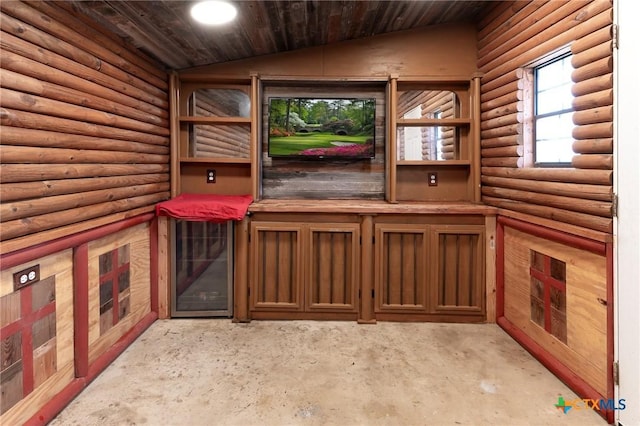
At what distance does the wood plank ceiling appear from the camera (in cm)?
239

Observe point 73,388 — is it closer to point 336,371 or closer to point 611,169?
point 336,371

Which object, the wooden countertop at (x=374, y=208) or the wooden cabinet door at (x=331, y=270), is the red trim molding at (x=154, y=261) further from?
the wooden cabinet door at (x=331, y=270)

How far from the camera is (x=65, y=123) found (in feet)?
7.00

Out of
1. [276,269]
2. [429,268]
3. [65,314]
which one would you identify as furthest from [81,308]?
[429,268]

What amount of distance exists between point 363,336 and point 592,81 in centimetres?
236

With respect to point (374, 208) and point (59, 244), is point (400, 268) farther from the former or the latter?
point (59, 244)

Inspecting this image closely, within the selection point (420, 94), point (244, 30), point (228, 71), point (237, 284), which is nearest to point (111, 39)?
point (244, 30)

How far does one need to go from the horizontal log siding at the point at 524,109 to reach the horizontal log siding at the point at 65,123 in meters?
3.03

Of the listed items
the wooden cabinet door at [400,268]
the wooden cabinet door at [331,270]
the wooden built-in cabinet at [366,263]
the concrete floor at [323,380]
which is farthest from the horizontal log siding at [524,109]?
the wooden cabinet door at [331,270]

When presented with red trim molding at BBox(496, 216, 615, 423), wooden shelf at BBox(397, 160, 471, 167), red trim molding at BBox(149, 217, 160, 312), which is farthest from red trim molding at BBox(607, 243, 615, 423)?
red trim molding at BBox(149, 217, 160, 312)

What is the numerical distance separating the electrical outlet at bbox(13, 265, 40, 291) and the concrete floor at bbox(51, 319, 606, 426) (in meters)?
0.79

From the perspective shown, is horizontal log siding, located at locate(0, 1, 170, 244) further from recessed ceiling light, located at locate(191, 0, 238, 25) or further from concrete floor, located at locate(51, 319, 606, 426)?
concrete floor, located at locate(51, 319, 606, 426)

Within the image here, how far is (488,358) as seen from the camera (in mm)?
2707

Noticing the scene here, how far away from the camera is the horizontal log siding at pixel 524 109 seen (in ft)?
6.73
